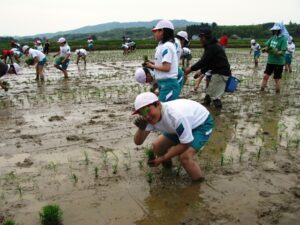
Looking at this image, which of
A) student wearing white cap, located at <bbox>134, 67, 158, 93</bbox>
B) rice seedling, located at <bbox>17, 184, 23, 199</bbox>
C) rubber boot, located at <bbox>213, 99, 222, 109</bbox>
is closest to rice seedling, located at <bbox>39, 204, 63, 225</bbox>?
rice seedling, located at <bbox>17, 184, 23, 199</bbox>

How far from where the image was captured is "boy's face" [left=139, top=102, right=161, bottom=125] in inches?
137

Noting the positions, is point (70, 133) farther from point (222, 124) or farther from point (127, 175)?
point (222, 124)

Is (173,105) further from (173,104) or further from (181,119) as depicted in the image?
(181,119)

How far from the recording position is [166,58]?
15.9 feet

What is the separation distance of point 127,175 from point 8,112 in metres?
4.45

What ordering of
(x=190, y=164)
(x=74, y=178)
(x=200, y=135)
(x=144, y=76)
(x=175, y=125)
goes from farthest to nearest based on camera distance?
(x=144, y=76)
(x=74, y=178)
(x=200, y=135)
(x=190, y=164)
(x=175, y=125)

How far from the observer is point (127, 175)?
13.9ft

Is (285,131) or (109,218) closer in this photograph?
(109,218)

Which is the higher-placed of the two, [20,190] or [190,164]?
[190,164]

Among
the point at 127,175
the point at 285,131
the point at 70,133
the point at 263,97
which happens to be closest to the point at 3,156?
the point at 70,133

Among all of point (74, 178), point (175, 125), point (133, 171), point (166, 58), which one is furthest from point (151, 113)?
point (166, 58)

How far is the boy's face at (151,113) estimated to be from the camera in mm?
3490

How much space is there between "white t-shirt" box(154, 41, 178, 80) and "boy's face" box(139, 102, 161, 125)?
4.71 feet

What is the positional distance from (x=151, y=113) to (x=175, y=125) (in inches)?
11.9
